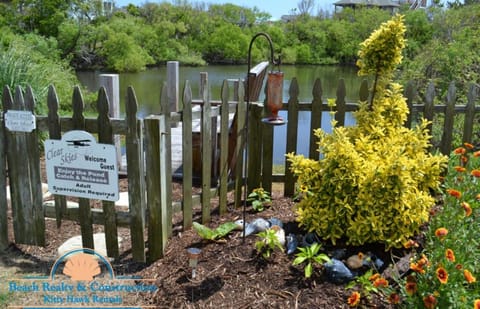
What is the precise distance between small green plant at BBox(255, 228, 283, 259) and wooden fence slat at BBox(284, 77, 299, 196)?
1.40 m

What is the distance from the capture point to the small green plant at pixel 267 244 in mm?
2951

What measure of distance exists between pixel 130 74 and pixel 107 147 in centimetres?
2637

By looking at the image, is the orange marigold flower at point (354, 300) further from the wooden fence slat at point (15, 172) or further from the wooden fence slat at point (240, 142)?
the wooden fence slat at point (15, 172)

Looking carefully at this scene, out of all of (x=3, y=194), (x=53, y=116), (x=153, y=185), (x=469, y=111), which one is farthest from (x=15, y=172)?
(x=469, y=111)

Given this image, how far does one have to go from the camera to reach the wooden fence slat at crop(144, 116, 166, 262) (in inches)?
121

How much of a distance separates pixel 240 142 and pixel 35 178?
1723 mm

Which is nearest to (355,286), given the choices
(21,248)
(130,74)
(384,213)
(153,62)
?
(384,213)

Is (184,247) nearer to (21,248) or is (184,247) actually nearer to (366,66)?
(21,248)

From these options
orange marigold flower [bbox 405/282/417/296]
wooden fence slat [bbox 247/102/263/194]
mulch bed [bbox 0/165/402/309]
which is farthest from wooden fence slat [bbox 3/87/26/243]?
orange marigold flower [bbox 405/282/417/296]

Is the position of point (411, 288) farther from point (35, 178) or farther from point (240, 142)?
point (35, 178)

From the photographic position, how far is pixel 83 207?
3.28 metres

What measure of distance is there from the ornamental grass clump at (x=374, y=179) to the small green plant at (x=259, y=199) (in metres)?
0.67

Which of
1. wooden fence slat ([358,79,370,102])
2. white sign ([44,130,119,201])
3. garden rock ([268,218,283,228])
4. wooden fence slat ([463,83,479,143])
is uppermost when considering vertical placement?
wooden fence slat ([358,79,370,102])

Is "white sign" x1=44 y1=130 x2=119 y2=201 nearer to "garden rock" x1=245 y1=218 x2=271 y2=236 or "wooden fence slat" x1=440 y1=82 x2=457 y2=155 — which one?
"garden rock" x1=245 y1=218 x2=271 y2=236
